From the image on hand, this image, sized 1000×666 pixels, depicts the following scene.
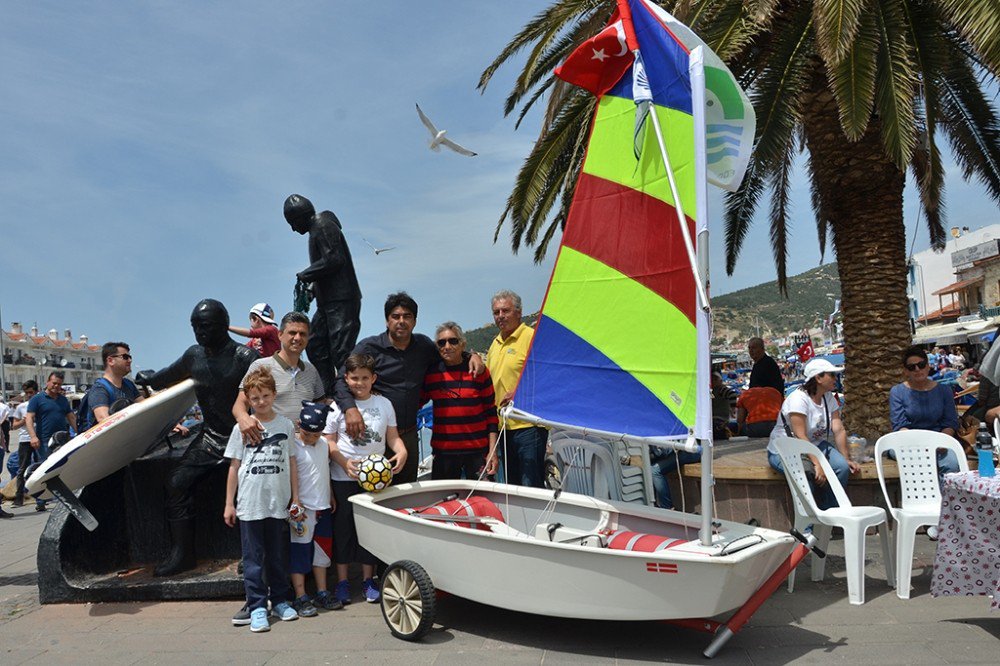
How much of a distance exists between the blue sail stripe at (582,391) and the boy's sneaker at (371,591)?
160 cm

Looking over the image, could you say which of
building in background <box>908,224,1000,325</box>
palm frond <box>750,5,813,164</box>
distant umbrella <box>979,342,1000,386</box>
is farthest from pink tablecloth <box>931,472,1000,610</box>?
building in background <box>908,224,1000,325</box>

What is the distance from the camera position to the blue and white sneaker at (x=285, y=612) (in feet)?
15.6

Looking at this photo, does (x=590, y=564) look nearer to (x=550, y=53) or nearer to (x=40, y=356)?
(x=550, y=53)

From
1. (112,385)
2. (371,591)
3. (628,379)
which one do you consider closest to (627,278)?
(628,379)

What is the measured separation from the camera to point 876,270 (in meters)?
8.39

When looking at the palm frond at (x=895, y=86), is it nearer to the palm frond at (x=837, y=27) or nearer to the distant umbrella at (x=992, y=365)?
the palm frond at (x=837, y=27)

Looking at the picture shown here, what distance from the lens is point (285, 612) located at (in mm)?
4746

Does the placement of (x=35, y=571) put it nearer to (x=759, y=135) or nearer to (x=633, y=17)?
(x=633, y=17)

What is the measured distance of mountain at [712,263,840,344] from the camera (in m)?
115

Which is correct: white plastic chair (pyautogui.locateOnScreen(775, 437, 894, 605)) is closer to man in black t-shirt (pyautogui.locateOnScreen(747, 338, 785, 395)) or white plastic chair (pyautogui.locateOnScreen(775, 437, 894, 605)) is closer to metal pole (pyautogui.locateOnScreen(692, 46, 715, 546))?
metal pole (pyautogui.locateOnScreen(692, 46, 715, 546))

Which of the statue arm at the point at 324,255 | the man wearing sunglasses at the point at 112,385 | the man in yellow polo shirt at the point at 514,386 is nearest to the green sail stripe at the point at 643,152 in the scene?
the man in yellow polo shirt at the point at 514,386

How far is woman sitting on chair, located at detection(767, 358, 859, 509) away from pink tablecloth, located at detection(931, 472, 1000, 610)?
981 millimetres

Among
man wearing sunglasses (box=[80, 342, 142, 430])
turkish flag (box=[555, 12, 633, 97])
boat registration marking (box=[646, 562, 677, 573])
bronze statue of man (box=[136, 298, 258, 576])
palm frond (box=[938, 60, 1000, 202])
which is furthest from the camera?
palm frond (box=[938, 60, 1000, 202])

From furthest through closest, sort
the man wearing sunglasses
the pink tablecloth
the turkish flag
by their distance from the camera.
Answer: the man wearing sunglasses
the turkish flag
the pink tablecloth
